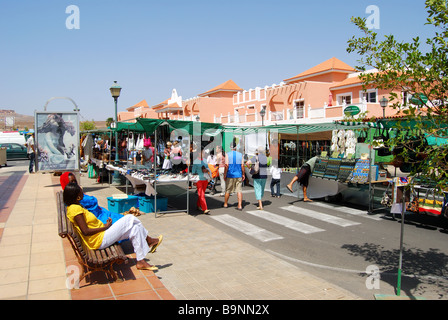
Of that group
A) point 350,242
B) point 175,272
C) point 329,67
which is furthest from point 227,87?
point 175,272

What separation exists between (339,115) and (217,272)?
22160 millimetres

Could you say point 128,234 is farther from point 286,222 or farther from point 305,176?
point 305,176

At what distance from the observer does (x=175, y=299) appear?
427 cm

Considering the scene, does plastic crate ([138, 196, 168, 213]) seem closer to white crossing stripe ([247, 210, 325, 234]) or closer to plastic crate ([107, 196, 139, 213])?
plastic crate ([107, 196, 139, 213])

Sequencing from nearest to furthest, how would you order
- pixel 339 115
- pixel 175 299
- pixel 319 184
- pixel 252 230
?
pixel 175 299 → pixel 252 230 → pixel 319 184 → pixel 339 115

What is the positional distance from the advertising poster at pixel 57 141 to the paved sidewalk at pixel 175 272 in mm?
4670

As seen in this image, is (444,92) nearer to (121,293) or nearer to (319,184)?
(121,293)

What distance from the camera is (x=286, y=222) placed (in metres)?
9.14

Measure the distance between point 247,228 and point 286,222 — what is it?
1.22 metres

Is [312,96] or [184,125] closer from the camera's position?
[184,125]

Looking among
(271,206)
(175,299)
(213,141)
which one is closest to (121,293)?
(175,299)

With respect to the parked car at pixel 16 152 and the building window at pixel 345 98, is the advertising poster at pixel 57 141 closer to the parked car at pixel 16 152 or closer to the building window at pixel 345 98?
the parked car at pixel 16 152

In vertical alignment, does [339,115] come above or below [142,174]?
above

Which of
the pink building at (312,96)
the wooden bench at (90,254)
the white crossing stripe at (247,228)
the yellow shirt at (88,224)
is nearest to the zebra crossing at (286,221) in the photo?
the white crossing stripe at (247,228)
